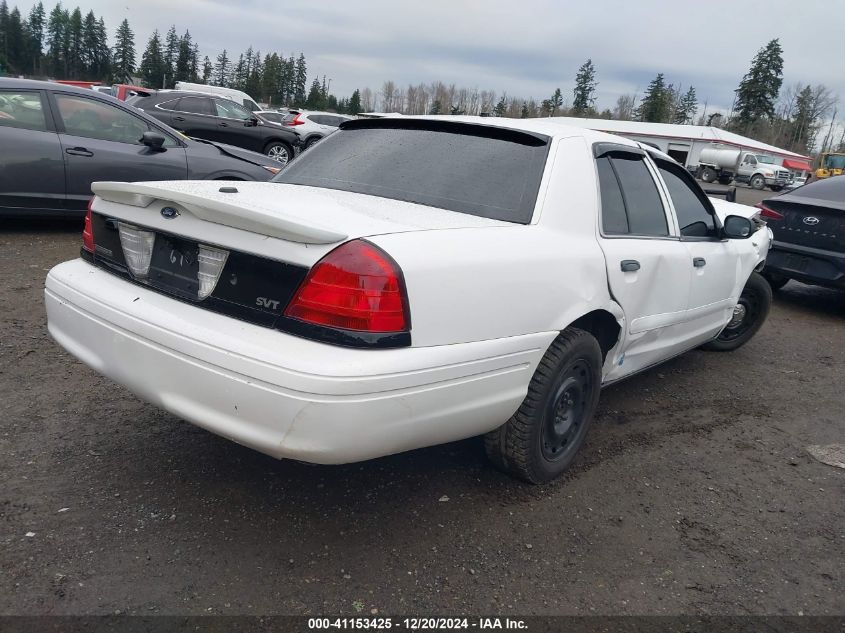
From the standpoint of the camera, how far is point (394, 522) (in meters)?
2.68

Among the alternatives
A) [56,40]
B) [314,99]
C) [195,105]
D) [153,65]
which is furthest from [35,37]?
[195,105]

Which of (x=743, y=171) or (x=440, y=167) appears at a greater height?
(x=440, y=167)

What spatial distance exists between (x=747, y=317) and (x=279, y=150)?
12137 millimetres

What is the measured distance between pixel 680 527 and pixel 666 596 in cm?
52

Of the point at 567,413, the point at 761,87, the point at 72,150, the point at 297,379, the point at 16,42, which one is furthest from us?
the point at 16,42

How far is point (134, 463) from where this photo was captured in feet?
9.64

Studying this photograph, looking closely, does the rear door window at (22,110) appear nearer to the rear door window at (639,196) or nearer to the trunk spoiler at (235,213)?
the trunk spoiler at (235,213)

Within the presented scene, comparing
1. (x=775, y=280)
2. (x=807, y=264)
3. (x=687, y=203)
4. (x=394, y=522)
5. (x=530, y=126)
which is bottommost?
(x=394, y=522)

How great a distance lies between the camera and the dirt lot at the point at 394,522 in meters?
2.25

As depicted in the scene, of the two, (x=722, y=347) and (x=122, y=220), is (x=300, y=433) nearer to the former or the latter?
(x=122, y=220)

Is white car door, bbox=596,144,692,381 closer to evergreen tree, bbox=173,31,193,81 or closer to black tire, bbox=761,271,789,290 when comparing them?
black tire, bbox=761,271,789,290

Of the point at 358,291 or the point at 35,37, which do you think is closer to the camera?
the point at 358,291

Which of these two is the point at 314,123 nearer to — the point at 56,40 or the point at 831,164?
the point at 831,164

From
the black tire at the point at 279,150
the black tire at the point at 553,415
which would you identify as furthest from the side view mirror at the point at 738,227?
the black tire at the point at 279,150
